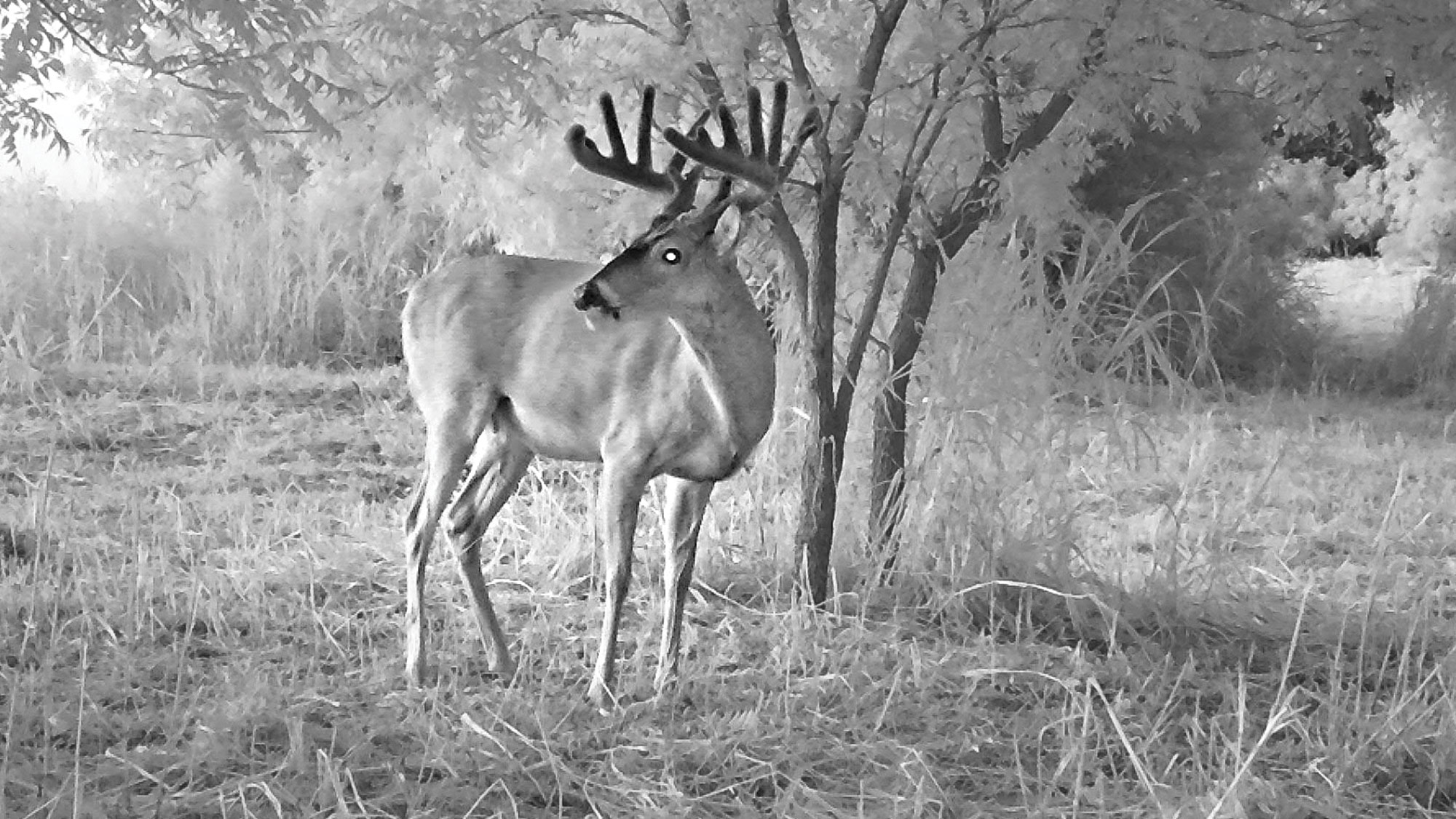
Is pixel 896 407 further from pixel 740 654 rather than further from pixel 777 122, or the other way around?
pixel 777 122

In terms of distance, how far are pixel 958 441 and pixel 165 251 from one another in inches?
279

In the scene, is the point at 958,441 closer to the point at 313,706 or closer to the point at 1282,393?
the point at 313,706

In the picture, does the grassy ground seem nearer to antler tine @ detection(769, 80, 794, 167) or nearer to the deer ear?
the deer ear

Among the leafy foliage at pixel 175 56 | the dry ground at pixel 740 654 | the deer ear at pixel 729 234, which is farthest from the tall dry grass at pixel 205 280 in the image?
the deer ear at pixel 729 234

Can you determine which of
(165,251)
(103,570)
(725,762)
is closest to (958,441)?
(725,762)

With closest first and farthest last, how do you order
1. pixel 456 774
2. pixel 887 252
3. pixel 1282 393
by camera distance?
pixel 456 774 → pixel 887 252 → pixel 1282 393

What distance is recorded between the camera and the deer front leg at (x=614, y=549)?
3.92 m

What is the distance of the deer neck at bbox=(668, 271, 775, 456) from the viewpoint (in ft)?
12.3

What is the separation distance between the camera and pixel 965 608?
5023mm

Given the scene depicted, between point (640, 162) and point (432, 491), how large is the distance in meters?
1.13

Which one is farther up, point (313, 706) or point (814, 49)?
point (814, 49)

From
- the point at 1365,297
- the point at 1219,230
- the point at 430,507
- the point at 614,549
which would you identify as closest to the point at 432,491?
the point at 430,507

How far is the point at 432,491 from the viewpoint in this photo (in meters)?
4.17

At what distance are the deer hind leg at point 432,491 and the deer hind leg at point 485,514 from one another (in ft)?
0.46
